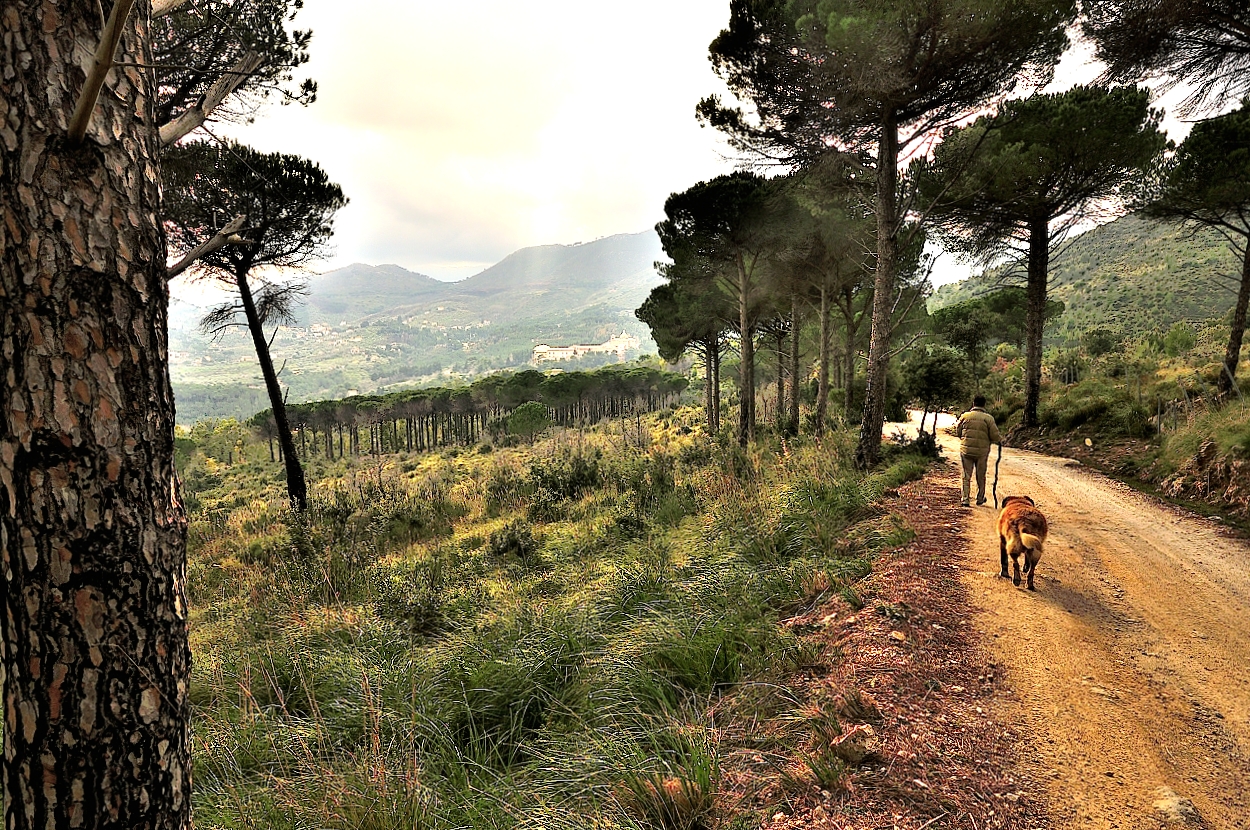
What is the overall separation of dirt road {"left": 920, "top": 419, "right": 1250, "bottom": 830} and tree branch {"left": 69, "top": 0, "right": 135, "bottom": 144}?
166 inches

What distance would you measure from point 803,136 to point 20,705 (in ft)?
39.5

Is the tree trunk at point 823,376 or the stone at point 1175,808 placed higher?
the tree trunk at point 823,376

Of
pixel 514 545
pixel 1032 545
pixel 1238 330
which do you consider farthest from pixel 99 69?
pixel 1238 330

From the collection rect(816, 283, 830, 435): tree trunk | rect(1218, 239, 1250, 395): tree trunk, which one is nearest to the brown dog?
rect(816, 283, 830, 435): tree trunk

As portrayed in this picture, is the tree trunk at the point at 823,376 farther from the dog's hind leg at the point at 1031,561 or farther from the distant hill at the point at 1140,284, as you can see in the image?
the distant hill at the point at 1140,284

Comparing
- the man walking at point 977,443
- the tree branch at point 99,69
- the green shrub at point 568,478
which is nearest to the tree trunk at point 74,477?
the tree branch at point 99,69

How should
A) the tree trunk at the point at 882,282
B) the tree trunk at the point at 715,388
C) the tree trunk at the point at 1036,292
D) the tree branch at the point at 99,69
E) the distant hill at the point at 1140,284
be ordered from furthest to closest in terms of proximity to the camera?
1. the distant hill at the point at 1140,284
2. the tree trunk at the point at 715,388
3. the tree trunk at the point at 1036,292
4. the tree trunk at the point at 882,282
5. the tree branch at the point at 99,69

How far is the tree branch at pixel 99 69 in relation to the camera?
1.33 metres

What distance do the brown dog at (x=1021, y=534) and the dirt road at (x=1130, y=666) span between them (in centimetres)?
19

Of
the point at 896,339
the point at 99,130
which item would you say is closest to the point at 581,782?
the point at 99,130

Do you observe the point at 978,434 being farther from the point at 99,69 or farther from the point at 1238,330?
the point at 1238,330

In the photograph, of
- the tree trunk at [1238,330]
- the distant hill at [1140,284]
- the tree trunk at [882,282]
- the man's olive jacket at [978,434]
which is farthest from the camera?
the distant hill at [1140,284]

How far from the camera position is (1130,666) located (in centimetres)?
317

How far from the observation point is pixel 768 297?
719 inches
